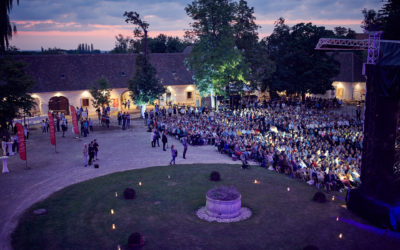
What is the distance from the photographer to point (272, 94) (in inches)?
2067

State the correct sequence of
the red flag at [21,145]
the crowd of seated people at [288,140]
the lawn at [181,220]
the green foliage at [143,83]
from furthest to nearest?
the green foliage at [143,83], the red flag at [21,145], the crowd of seated people at [288,140], the lawn at [181,220]

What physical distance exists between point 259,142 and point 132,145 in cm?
1112

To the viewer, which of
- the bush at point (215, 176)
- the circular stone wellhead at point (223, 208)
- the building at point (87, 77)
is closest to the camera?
the circular stone wellhead at point (223, 208)

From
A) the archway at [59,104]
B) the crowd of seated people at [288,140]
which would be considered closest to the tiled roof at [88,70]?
the archway at [59,104]

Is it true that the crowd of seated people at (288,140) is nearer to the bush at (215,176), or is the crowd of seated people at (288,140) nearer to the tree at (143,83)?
the bush at (215,176)

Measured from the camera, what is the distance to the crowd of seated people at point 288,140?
747 inches

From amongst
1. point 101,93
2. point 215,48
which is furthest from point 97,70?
point 215,48

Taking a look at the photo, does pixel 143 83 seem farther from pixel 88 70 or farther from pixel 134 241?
pixel 134 241

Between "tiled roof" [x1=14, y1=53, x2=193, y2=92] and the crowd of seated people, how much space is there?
44.3 feet

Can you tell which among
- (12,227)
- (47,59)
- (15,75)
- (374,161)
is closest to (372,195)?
(374,161)

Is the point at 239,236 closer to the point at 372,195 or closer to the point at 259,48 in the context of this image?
the point at 372,195

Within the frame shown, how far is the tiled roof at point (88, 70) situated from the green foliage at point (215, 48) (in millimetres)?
9069

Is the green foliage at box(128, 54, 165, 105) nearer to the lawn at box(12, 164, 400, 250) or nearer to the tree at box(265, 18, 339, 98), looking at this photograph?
the tree at box(265, 18, 339, 98)

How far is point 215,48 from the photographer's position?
4188 centimetres
